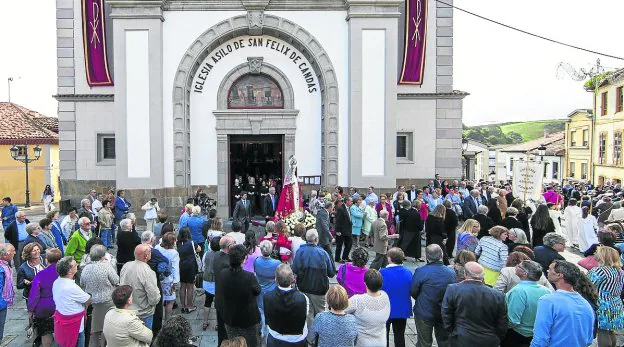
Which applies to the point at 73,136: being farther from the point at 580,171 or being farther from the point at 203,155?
the point at 580,171

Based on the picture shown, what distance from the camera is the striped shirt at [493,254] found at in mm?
7254

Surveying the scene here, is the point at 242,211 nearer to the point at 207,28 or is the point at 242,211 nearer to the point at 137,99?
the point at 137,99

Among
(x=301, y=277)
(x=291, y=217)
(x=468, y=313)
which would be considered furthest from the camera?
(x=291, y=217)

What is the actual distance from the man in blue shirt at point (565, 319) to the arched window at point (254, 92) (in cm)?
1453

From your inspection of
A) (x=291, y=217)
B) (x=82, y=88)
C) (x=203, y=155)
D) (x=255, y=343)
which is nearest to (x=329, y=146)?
(x=203, y=155)

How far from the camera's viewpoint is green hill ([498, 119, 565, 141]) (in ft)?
335

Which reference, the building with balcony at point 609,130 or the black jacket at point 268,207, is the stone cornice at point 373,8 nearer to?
the black jacket at point 268,207

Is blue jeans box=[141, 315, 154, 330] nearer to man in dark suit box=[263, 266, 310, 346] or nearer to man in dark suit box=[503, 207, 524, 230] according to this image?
man in dark suit box=[263, 266, 310, 346]

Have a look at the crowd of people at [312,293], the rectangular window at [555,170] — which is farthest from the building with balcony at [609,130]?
the crowd of people at [312,293]

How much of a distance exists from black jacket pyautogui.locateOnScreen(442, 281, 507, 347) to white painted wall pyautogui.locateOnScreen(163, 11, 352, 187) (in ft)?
Result: 41.0

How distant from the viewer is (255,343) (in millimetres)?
5969

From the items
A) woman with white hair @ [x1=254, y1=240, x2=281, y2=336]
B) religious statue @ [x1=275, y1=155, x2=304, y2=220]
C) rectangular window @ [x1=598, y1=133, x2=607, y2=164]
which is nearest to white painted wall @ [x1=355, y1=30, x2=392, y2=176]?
religious statue @ [x1=275, y1=155, x2=304, y2=220]

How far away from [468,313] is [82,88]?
1791cm

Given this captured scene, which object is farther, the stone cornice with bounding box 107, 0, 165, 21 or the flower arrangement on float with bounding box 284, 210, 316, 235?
the stone cornice with bounding box 107, 0, 165, 21
